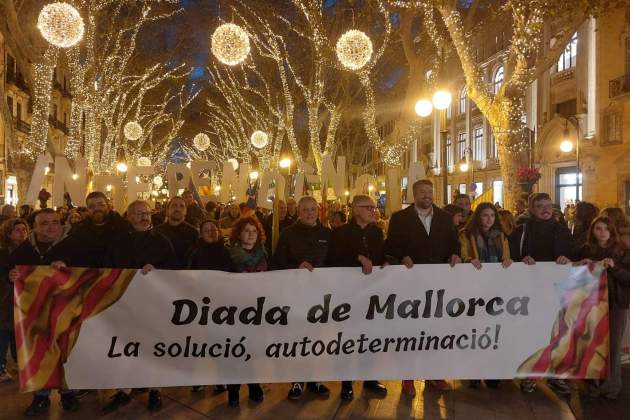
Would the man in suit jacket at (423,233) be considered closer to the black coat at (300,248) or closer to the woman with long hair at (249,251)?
the black coat at (300,248)

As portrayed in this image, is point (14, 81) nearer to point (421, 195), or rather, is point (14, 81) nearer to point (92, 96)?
point (92, 96)

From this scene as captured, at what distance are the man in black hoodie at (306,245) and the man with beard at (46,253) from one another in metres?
1.88

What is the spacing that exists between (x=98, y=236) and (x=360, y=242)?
252 cm

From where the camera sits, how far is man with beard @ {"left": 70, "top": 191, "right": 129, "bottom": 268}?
5754mm

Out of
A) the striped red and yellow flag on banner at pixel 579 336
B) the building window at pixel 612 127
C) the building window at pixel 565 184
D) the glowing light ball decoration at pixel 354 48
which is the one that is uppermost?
the glowing light ball decoration at pixel 354 48

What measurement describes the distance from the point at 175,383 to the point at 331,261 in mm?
1802

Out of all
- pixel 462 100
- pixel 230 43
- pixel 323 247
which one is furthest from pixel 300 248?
pixel 462 100

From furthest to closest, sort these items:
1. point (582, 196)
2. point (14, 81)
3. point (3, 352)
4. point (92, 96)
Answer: point (14, 81)
point (582, 196)
point (92, 96)
point (3, 352)

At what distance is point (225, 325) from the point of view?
5.32 meters

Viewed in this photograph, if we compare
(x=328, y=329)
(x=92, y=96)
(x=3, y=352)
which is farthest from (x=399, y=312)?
(x=92, y=96)

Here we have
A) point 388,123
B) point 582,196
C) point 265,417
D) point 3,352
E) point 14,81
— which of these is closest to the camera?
point 265,417

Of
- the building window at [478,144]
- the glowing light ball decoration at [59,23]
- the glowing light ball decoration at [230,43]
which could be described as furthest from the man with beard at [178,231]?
the building window at [478,144]

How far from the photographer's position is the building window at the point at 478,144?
4378 cm

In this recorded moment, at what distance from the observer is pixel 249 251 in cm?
571
